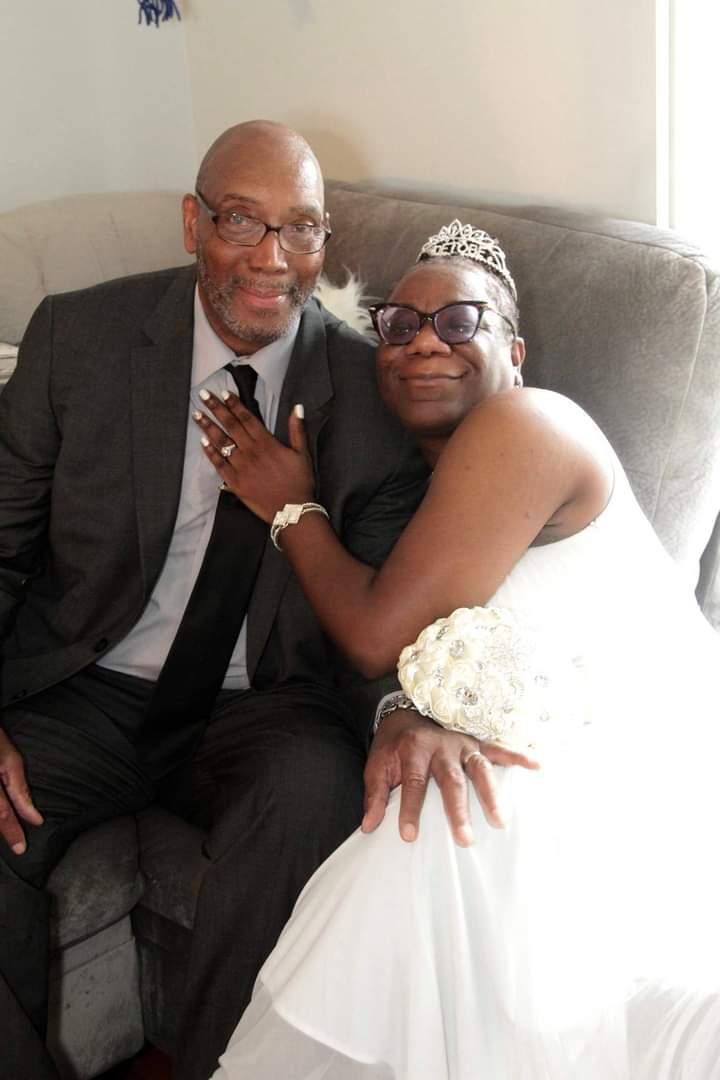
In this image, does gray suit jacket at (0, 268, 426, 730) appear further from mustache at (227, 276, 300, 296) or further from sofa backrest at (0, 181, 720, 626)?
sofa backrest at (0, 181, 720, 626)

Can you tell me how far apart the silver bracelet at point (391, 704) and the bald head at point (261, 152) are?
80cm

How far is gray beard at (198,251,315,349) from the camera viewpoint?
2092 millimetres

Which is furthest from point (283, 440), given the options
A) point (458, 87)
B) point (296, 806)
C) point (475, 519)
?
point (458, 87)

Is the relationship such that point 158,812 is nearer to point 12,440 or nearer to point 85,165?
point 12,440

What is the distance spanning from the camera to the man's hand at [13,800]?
1957 mm

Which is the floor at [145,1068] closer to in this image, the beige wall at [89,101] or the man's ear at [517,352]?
the man's ear at [517,352]

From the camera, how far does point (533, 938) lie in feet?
4.95

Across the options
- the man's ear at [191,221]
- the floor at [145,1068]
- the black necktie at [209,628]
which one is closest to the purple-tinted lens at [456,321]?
the black necktie at [209,628]

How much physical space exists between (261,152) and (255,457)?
462 mm


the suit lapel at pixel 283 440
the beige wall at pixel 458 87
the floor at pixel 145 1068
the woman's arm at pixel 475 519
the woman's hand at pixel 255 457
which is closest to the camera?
the woman's arm at pixel 475 519

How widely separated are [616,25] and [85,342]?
1.06m

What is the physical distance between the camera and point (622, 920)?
1.55 metres

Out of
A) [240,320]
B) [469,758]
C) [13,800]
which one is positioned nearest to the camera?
[469,758]

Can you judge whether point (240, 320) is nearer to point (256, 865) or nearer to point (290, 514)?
point (290, 514)
